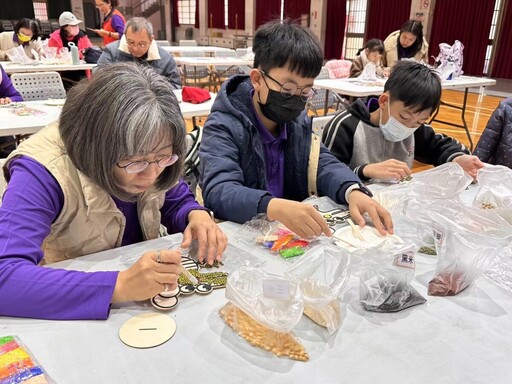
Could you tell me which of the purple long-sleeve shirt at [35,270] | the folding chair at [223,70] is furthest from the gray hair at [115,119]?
the folding chair at [223,70]

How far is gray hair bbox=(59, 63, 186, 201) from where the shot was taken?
907 mm

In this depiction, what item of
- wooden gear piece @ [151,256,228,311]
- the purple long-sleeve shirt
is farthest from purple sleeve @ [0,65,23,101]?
wooden gear piece @ [151,256,228,311]

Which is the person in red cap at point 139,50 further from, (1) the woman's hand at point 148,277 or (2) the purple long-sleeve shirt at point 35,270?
(1) the woman's hand at point 148,277

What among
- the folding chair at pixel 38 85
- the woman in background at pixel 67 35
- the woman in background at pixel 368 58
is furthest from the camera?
the woman in background at pixel 67 35

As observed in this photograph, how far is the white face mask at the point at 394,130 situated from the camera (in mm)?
1974

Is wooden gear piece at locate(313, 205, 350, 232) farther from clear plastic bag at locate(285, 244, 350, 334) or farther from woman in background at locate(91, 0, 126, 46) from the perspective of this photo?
woman in background at locate(91, 0, 126, 46)

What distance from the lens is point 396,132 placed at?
6.61 ft

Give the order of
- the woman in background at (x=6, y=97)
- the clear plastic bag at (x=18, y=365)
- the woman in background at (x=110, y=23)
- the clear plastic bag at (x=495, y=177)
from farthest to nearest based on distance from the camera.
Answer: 1. the woman in background at (x=110, y=23)
2. the woman in background at (x=6, y=97)
3. the clear plastic bag at (x=495, y=177)
4. the clear plastic bag at (x=18, y=365)

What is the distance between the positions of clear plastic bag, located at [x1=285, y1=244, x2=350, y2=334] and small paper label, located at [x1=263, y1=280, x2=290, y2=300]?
42mm

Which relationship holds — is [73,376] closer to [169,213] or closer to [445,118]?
[169,213]

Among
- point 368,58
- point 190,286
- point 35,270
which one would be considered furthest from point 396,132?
point 368,58

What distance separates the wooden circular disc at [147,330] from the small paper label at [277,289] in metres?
0.20

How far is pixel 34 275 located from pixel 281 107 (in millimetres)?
984

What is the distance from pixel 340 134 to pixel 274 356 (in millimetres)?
1468
